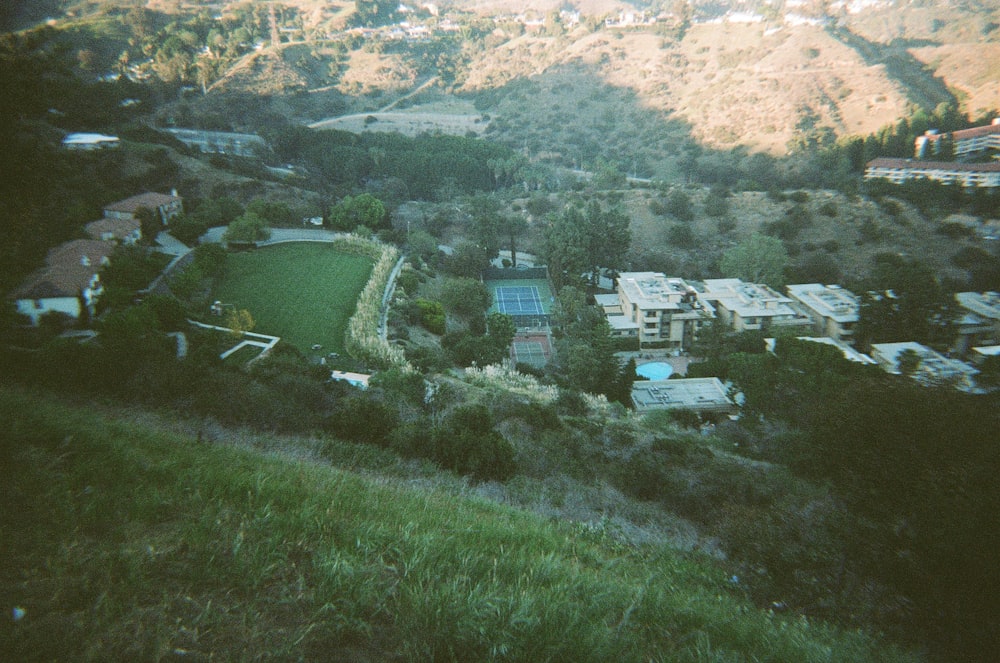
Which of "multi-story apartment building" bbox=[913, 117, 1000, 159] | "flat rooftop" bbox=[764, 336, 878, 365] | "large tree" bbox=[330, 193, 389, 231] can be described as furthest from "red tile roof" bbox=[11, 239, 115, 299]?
"multi-story apartment building" bbox=[913, 117, 1000, 159]

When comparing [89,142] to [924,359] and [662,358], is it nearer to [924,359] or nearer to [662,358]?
[662,358]

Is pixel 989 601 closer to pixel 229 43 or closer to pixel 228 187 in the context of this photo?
pixel 228 187

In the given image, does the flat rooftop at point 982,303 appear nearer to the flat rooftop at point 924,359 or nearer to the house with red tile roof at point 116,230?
the flat rooftop at point 924,359

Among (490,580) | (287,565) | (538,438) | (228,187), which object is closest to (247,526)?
(287,565)

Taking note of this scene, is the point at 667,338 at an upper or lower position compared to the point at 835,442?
lower

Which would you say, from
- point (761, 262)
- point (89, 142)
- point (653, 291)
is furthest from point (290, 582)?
point (89, 142)

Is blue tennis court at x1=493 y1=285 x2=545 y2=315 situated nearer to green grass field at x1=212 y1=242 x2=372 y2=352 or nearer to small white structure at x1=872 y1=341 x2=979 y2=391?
green grass field at x1=212 y1=242 x2=372 y2=352
